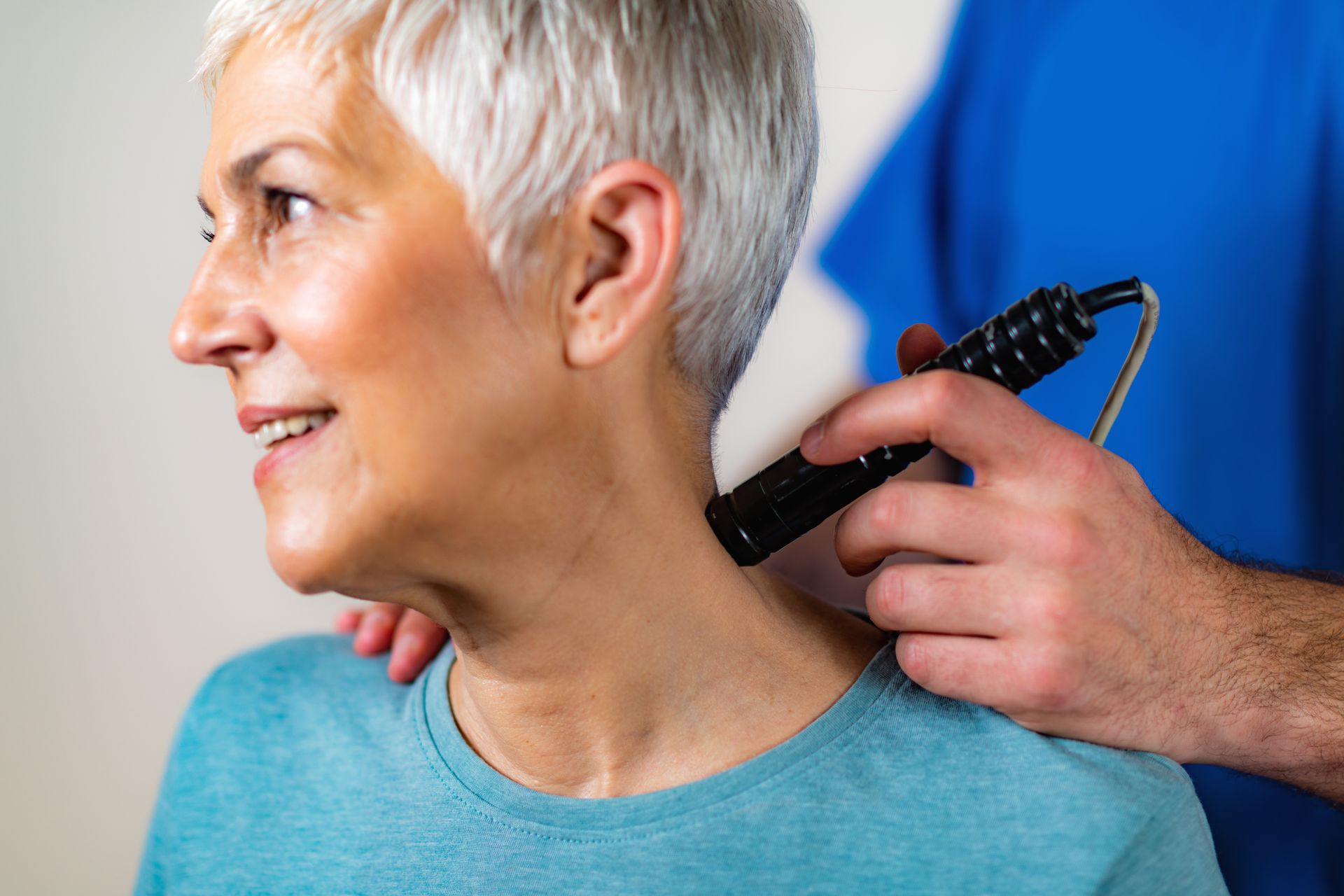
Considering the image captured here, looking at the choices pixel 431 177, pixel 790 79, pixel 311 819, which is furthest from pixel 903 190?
pixel 311 819

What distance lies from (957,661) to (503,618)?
384 millimetres

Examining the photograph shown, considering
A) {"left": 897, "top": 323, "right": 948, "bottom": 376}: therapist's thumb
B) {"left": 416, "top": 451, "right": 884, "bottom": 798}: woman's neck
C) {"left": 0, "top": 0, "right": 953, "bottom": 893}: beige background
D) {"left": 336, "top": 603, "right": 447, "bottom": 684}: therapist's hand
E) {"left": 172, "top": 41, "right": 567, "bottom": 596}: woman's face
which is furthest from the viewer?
{"left": 0, "top": 0, "right": 953, "bottom": 893}: beige background

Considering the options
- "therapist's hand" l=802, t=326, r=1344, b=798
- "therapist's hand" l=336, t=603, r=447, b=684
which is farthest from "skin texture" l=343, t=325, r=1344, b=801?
"therapist's hand" l=336, t=603, r=447, b=684

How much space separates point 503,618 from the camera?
922mm

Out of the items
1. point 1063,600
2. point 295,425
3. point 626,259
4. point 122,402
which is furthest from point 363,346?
point 122,402

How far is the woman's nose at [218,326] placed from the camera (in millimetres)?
848

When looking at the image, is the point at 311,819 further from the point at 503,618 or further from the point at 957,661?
the point at 957,661

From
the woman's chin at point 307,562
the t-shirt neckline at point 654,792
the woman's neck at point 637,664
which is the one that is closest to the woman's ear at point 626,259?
the woman's neck at point 637,664

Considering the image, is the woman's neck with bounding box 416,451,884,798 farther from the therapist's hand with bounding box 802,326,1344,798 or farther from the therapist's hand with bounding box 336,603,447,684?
the therapist's hand with bounding box 336,603,447,684

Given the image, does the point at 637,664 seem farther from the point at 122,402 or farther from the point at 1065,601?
the point at 122,402

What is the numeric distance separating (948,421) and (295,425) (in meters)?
0.51

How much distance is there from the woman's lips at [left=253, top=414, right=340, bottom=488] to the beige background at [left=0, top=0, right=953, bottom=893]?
26.2 inches

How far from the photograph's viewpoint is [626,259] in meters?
0.90

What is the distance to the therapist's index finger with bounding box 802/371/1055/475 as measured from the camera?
88 cm
